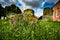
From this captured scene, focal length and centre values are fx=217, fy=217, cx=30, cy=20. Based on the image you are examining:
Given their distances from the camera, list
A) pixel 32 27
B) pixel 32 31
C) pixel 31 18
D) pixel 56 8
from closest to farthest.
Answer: pixel 32 31
pixel 32 27
pixel 31 18
pixel 56 8

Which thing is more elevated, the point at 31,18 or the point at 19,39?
the point at 31,18

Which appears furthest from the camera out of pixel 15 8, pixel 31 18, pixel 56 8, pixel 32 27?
pixel 15 8

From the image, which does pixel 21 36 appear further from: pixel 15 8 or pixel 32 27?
pixel 15 8

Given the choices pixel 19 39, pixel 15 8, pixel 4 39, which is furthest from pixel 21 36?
pixel 15 8

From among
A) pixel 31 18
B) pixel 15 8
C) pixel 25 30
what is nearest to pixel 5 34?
pixel 25 30

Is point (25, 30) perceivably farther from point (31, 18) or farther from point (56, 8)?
point (56, 8)

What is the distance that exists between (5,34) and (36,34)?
1.30 m

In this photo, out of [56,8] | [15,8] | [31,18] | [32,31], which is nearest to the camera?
[32,31]

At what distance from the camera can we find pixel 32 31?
28.2ft

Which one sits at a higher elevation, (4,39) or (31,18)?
(31,18)

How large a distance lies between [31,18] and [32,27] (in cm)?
83

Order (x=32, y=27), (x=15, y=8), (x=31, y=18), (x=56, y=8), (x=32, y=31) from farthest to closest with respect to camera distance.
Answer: (x=15, y=8), (x=56, y=8), (x=31, y=18), (x=32, y=27), (x=32, y=31)

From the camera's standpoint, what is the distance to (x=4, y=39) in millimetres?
8703

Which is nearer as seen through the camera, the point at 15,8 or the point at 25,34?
the point at 25,34
